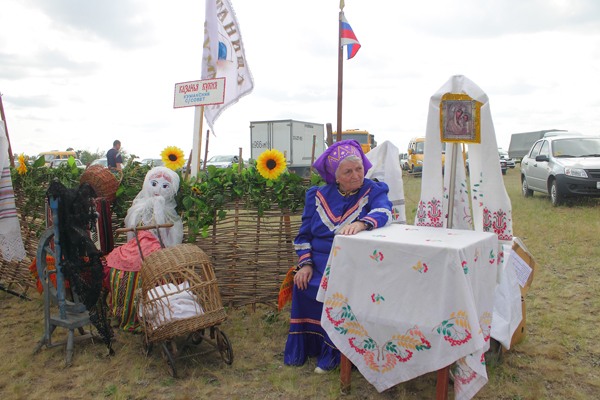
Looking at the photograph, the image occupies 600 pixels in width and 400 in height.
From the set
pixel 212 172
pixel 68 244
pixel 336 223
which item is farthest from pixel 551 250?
pixel 68 244

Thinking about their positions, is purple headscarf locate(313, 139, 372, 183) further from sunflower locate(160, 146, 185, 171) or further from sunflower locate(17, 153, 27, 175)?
sunflower locate(17, 153, 27, 175)

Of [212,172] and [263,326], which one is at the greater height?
[212,172]

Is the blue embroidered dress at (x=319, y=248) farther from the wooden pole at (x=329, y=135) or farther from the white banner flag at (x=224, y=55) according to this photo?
the white banner flag at (x=224, y=55)

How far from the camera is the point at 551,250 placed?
5.96 m

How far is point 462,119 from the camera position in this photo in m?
2.84

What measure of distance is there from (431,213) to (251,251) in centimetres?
183

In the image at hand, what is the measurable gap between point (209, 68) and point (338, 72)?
2.10 m

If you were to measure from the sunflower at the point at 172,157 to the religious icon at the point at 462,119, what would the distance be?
2764 millimetres

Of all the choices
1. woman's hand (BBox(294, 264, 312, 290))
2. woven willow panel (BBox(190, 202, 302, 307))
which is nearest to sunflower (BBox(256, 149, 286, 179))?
woven willow panel (BBox(190, 202, 302, 307))

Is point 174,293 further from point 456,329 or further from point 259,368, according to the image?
point 456,329

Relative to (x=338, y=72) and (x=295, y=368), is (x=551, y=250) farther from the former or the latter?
(x=295, y=368)

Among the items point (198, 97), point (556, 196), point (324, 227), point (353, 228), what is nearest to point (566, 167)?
point (556, 196)

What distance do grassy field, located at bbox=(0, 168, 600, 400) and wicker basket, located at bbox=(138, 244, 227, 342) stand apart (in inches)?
14.9

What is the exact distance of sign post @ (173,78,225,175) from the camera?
167 inches
